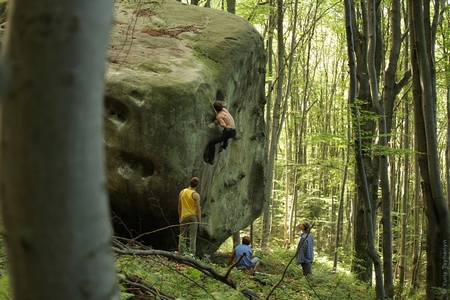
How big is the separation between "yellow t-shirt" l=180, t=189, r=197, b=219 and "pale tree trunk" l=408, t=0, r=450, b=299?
4444 millimetres

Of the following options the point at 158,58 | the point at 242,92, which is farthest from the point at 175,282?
the point at 242,92

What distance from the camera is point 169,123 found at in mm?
8828

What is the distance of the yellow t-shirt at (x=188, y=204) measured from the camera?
854 centimetres

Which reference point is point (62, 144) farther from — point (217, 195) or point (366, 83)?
point (366, 83)

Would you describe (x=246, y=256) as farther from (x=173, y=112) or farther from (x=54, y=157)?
(x=54, y=157)

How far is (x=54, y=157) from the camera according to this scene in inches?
35.6

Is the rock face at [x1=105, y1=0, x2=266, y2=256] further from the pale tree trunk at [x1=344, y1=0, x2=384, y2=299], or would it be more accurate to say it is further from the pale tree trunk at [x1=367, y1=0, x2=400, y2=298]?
the pale tree trunk at [x1=367, y1=0, x2=400, y2=298]

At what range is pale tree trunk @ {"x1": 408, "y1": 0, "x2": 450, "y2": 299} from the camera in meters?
9.12

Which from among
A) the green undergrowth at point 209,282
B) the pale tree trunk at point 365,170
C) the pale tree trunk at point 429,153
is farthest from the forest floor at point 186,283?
the pale tree trunk at point 365,170

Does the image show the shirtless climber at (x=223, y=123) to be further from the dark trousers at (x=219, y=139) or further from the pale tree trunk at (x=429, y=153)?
the pale tree trunk at (x=429, y=153)

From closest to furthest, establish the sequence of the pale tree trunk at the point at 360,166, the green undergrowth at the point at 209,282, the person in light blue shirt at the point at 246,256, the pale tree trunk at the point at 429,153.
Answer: the green undergrowth at the point at 209,282 < the pale tree trunk at the point at 360,166 < the pale tree trunk at the point at 429,153 < the person in light blue shirt at the point at 246,256

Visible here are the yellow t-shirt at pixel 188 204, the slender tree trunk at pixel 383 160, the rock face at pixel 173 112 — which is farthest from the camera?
the slender tree trunk at pixel 383 160

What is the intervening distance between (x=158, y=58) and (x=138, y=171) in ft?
7.69

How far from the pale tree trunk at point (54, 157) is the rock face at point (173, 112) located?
6.14 metres
